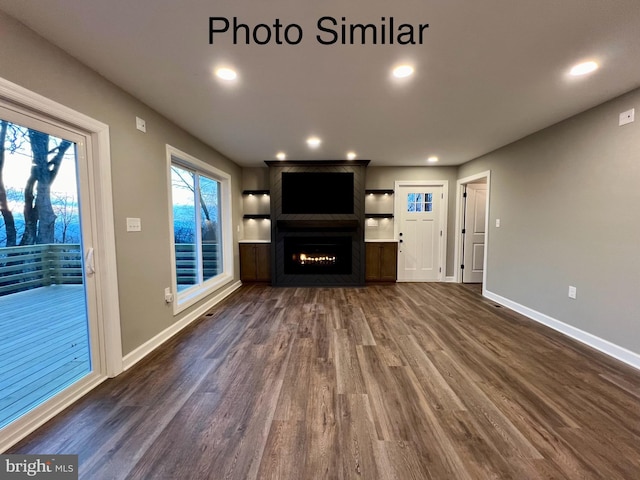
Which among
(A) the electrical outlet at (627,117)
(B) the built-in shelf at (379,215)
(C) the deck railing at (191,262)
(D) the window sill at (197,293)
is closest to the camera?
(A) the electrical outlet at (627,117)

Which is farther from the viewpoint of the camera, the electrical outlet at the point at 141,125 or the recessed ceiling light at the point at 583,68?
the electrical outlet at the point at 141,125

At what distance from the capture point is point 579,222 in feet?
8.54

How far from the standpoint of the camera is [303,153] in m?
4.10

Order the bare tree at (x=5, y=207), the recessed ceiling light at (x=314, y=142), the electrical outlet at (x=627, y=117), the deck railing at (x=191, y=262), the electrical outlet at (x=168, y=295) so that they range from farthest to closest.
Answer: the recessed ceiling light at (x=314, y=142)
the deck railing at (x=191, y=262)
the electrical outlet at (x=168, y=295)
the electrical outlet at (x=627, y=117)
the bare tree at (x=5, y=207)

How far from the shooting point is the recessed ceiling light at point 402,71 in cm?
178

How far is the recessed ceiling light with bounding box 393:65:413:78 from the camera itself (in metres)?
1.78

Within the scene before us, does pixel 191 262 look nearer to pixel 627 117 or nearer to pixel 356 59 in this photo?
pixel 356 59

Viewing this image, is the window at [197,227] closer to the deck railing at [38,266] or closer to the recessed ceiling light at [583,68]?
the deck railing at [38,266]

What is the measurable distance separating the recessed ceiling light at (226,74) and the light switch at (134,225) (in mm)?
1450

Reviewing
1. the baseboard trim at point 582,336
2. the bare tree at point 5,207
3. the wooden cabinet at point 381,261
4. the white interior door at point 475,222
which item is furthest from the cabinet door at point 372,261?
the bare tree at point 5,207

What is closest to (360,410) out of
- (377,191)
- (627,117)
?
(627,117)

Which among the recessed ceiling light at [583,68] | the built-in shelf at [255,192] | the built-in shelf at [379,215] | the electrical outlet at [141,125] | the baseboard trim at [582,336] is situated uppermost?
the recessed ceiling light at [583,68]

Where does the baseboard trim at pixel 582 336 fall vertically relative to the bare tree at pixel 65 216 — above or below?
below

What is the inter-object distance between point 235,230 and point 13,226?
11.0 ft
